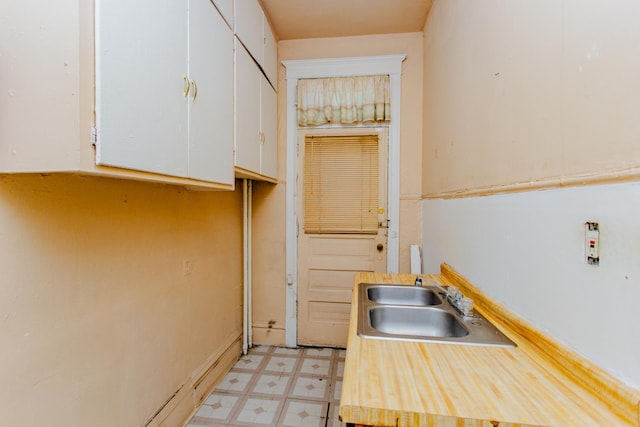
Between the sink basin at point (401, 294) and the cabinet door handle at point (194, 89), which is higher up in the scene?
the cabinet door handle at point (194, 89)

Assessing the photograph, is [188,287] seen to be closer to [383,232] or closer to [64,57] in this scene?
[64,57]

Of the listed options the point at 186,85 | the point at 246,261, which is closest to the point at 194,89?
the point at 186,85

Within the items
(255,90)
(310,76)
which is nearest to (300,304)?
(255,90)

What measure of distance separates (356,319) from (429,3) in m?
2.26

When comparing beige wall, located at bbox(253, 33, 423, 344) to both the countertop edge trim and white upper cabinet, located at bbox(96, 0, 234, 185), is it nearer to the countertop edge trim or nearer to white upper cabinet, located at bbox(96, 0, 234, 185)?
white upper cabinet, located at bbox(96, 0, 234, 185)

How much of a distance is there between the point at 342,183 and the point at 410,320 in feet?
5.02

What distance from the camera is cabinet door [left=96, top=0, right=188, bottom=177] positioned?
32.7 inches

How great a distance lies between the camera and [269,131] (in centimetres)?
243

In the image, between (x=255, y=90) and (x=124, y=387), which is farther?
(x=255, y=90)

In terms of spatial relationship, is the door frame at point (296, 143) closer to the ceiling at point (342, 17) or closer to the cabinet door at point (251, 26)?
the ceiling at point (342, 17)

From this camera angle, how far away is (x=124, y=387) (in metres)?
1.35

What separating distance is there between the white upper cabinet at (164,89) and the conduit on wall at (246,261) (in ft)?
3.39

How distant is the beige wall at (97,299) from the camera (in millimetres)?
939

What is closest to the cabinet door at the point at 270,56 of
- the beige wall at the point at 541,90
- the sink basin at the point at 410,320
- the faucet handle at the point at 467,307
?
the beige wall at the point at 541,90
